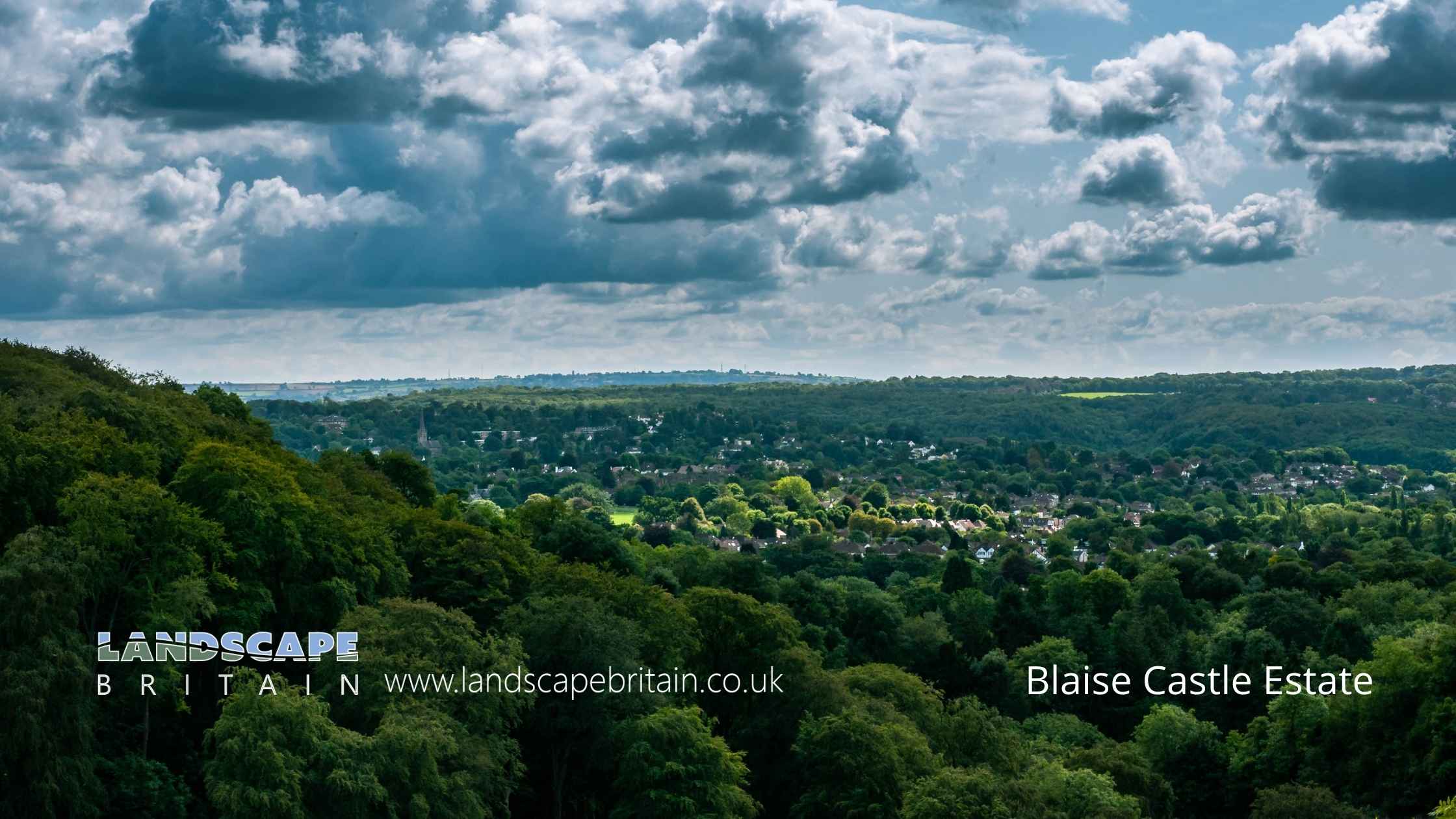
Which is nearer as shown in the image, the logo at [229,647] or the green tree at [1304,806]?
the logo at [229,647]

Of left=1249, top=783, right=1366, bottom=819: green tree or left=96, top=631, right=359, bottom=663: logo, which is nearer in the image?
left=96, top=631, right=359, bottom=663: logo

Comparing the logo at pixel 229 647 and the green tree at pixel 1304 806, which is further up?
the logo at pixel 229 647

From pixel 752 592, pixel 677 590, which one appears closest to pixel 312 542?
pixel 677 590

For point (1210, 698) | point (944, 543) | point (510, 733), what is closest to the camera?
point (510, 733)

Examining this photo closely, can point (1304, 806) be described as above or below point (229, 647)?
below

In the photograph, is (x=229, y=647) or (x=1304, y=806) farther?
(x=1304, y=806)

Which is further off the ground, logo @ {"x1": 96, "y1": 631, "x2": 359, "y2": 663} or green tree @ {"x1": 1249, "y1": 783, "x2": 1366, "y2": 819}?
logo @ {"x1": 96, "y1": 631, "x2": 359, "y2": 663}

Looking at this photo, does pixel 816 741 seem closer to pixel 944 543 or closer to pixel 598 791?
pixel 598 791

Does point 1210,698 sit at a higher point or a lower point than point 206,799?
lower
